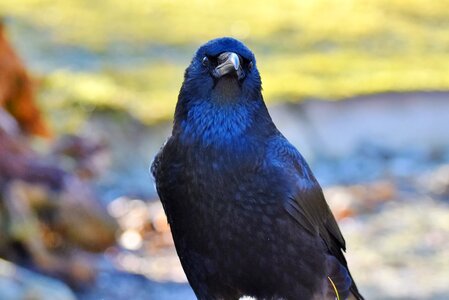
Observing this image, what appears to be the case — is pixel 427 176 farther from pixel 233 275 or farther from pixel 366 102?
pixel 233 275

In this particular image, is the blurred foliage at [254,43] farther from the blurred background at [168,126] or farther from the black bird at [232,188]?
the black bird at [232,188]

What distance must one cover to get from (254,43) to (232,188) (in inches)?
354

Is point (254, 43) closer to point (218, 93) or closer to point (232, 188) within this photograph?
point (218, 93)

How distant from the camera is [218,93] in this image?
3674 millimetres

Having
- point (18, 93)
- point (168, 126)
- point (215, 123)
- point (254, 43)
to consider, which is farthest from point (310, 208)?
point (254, 43)

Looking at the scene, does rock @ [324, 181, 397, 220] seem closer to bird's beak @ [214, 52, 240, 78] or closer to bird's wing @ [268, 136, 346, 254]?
bird's wing @ [268, 136, 346, 254]

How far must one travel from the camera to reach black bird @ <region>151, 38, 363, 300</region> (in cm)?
361

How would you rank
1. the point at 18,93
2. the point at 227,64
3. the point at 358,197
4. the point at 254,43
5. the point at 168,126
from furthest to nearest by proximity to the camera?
the point at 254,43 < the point at 168,126 < the point at 358,197 < the point at 18,93 < the point at 227,64

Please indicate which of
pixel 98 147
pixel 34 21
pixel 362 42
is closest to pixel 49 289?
pixel 98 147

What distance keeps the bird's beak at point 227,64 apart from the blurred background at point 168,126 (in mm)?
2756

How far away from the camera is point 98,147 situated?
9055 millimetres

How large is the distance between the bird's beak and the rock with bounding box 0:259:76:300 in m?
2.74

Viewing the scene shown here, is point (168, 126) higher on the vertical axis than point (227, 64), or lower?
higher

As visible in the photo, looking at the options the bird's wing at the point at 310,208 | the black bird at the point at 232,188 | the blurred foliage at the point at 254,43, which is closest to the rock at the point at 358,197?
the blurred foliage at the point at 254,43
